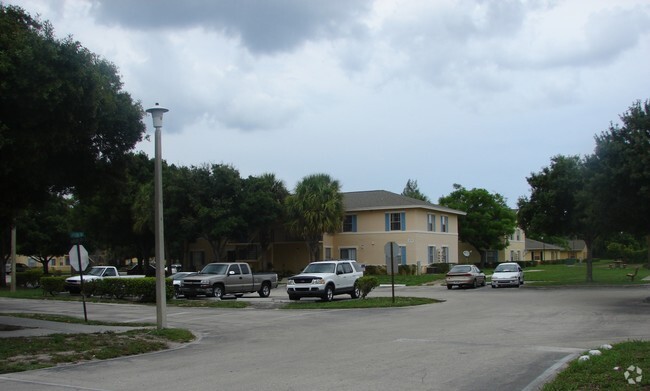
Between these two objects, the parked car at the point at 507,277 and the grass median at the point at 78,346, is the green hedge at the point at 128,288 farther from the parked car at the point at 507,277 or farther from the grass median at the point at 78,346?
the parked car at the point at 507,277

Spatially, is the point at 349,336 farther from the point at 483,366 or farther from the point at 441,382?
the point at 441,382

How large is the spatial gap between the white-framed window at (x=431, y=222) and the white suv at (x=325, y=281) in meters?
25.4

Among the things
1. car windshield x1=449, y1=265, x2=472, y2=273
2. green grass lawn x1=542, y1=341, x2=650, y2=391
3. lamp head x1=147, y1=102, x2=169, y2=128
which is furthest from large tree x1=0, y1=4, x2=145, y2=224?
car windshield x1=449, y1=265, x2=472, y2=273

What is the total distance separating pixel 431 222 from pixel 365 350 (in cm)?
4238

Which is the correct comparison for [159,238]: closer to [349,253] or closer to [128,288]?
[128,288]

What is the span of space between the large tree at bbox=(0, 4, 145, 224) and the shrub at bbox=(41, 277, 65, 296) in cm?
1820

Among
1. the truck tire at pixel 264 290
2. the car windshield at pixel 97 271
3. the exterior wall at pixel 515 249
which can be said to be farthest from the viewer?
the exterior wall at pixel 515 249

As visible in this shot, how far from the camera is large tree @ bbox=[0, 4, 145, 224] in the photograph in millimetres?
13648

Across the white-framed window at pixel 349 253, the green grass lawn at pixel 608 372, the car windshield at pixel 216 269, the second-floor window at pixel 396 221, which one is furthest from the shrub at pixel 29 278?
the green grass lawn at pixel 608 372

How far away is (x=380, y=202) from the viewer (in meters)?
53.9

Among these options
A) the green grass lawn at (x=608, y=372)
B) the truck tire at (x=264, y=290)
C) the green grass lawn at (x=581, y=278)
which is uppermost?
the green grass lawn at (x=608, y=372)

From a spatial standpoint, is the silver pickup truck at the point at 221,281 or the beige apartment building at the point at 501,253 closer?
the silver pickup truck at the point at 221,281

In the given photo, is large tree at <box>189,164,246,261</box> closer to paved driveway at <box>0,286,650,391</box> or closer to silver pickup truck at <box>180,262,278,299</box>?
silver pickup truck at <box>180,262,278,299</box>

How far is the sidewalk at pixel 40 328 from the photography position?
1602 cm
